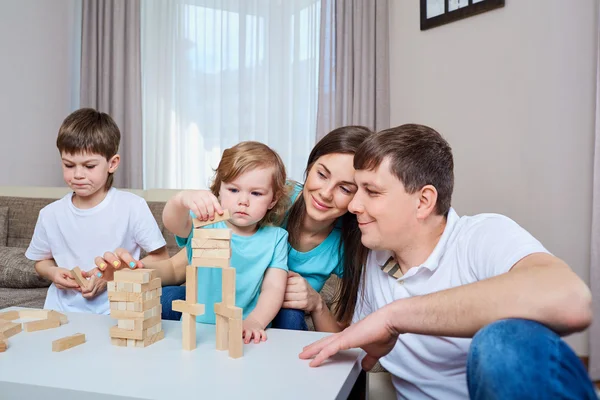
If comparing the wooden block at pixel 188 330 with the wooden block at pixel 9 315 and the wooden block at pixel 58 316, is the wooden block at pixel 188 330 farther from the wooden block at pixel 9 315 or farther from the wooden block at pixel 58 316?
the wooden block at pixel 9 315

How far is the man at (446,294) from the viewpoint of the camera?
2.10 feet

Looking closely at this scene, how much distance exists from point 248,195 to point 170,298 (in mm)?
405

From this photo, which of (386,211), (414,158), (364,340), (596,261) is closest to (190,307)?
(364,340)

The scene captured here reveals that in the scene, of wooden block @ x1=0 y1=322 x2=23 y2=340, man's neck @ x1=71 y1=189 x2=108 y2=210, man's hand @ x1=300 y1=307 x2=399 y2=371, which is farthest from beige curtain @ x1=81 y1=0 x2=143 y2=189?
man's hand @ x1=300 y1=307 x2=399 y2=371

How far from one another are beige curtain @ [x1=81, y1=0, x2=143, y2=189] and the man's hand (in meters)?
3.44

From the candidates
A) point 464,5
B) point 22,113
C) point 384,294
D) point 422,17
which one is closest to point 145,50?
point 22,113

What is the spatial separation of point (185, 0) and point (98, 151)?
2.84 m

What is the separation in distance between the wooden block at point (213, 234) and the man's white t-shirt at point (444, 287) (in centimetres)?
44

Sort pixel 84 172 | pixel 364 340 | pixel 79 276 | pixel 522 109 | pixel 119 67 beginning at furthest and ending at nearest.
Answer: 1. pixel 119 67
2. pixel 522 109
3. pixel 84 172
4. pixel 79 276
5. pixel 364 340

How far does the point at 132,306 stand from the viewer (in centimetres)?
108

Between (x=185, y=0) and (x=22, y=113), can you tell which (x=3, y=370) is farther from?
(x=185, y=0)

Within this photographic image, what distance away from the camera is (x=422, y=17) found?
367cm

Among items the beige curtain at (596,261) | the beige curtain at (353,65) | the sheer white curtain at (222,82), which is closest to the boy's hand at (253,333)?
the beige curtain at (596,261)

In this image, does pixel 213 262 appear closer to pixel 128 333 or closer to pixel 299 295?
pixel 128 333
